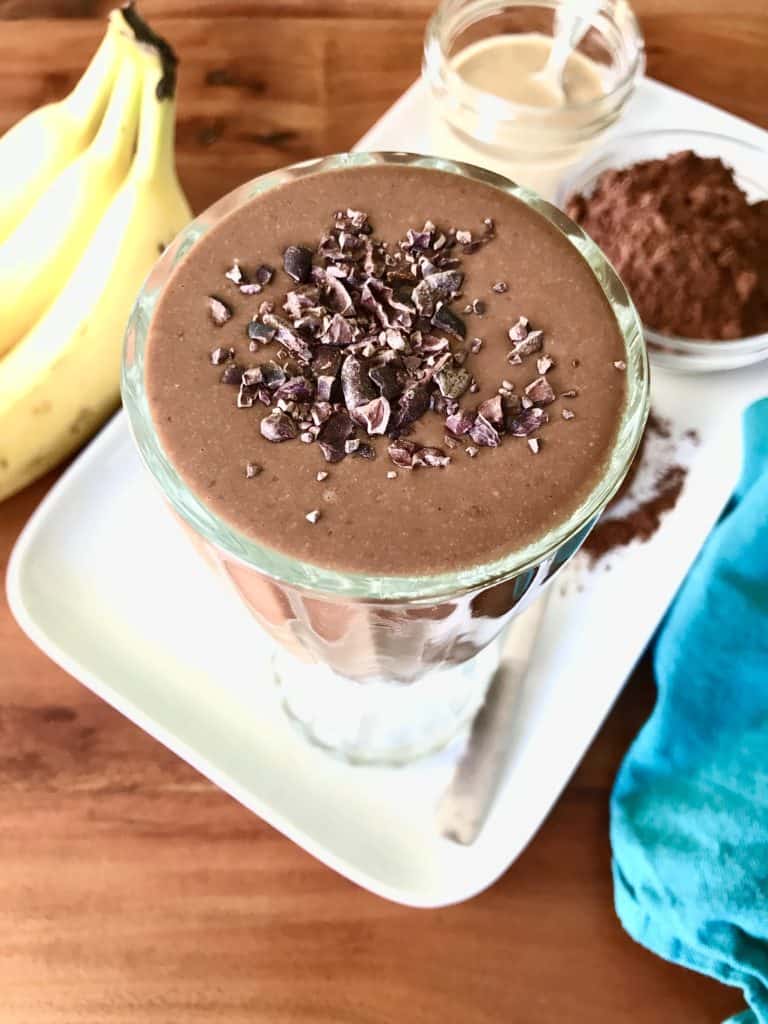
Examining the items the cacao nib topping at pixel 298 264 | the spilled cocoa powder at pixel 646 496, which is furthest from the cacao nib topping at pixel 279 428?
the spilled cocoa powder at pixel 646 496

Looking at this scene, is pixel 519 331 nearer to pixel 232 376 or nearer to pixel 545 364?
pixel 545 364

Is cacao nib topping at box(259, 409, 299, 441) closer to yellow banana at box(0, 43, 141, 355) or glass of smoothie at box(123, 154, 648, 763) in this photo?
glass of smoothie at box(123, 154, 648, 763)

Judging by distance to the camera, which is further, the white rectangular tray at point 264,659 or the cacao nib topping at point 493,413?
the white rectangular tray at point 264,659

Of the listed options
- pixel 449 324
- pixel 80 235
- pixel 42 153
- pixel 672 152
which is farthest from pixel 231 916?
pixel 672 152

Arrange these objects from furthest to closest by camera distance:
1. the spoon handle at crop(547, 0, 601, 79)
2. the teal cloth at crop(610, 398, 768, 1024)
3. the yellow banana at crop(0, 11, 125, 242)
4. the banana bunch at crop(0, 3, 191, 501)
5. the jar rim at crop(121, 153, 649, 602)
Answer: the spoon handle at crop(547, 0, 601, 79), the yellow banana at crop(0, 11, 125, 242), the banana bunch at crop(0, 3, 191, 501), the teal cloth at crop(610, 398, 768, 1024), the jar rim at crop(121, 153, 649, 602)

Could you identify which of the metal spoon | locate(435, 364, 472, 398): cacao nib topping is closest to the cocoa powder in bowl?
the metal spoon

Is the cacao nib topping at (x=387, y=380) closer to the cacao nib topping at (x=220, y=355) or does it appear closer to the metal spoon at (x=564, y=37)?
the cacao nib topping at (x=220, y=355)

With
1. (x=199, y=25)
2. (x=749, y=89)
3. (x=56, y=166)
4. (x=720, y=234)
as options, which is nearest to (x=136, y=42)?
(x=56, y=166)

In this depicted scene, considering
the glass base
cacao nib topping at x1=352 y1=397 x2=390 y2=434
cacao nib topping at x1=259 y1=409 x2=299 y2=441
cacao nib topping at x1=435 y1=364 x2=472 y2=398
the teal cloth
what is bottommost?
the glass base
